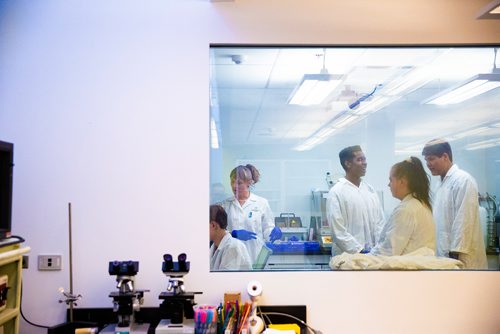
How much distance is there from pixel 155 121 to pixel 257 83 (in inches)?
32.1

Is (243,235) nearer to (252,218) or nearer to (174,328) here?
(252,218)

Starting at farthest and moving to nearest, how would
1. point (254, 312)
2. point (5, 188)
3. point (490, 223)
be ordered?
point (490, 223), point (254, 312), point (5, 188)

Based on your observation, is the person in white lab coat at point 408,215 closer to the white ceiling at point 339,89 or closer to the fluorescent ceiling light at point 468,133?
the white ceiling at point 339,89

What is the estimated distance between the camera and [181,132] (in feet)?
7.47

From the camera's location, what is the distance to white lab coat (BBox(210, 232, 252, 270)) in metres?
2.32

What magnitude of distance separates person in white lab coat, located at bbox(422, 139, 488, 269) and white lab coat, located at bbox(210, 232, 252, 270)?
123 centimetres

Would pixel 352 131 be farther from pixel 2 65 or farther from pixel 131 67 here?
pixel 2 65

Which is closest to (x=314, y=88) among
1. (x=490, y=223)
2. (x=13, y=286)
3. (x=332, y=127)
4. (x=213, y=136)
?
(x=332, y=127)

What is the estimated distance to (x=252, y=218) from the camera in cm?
252

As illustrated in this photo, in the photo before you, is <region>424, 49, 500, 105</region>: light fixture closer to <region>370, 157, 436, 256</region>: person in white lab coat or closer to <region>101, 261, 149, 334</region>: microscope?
<region>370, 157, 436, 256</region>: person in white lab coat

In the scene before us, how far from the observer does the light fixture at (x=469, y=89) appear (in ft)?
8.46

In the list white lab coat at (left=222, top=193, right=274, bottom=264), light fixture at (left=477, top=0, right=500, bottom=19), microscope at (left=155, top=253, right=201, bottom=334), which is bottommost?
microscope at (left=155, top=253, right=201, bottom=334)

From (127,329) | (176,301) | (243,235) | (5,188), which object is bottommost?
(127,329)

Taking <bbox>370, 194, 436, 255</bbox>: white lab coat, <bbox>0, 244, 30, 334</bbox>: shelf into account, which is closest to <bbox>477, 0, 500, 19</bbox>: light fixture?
A: <bbox>370, 194, 436, 255</bbox>: white lab coat
